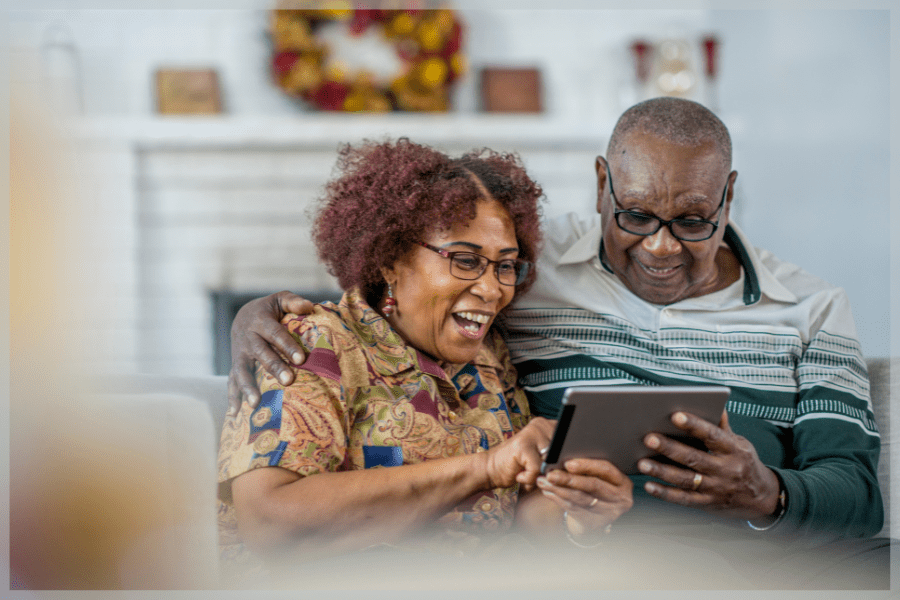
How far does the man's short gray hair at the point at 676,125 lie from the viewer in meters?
1.61

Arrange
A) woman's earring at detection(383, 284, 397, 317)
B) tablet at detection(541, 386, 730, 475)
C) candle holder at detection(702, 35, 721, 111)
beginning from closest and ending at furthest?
tablet at detection(541, 386, 730, 475) → woman's earring at detection(383, 284, 397, 317) → candle holder at detection(702, 35, 721, 111)

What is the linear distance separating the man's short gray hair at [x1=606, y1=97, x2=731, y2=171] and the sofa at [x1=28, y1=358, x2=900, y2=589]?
94 cm

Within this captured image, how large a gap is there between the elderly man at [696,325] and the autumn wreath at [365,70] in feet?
6.28

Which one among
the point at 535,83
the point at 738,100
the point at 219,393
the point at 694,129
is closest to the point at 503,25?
the point at 535,83

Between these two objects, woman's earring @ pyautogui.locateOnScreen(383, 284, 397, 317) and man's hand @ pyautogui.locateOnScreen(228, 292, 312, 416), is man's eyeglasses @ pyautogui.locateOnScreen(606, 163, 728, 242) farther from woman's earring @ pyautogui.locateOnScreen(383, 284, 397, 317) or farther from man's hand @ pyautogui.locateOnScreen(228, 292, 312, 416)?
man's hand @ pyautogui.locateOnScreen(228, 292, 312, 416)

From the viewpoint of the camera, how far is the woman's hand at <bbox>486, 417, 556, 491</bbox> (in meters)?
1.19

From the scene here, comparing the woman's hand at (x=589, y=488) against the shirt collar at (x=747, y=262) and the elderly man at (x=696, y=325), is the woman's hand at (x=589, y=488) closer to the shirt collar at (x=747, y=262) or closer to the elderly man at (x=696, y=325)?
the elderly man at (x=696, y=325)

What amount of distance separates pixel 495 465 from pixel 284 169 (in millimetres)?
2606

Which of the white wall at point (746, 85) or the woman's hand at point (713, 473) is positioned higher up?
the white wall at point (746, 85)

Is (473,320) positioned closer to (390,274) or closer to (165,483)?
(390,274)

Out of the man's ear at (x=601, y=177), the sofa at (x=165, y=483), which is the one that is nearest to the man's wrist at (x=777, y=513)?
the sofa at (x=165, y=483)

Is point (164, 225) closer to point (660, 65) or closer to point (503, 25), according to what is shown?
point (503, 25)

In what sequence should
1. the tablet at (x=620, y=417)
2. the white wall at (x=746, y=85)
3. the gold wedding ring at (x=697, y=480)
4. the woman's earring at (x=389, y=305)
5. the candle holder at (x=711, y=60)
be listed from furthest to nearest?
the candle holder at (x=711, y=60) → the white wall at (x=746, y=85) → the woman's earring at (x=389, y=305) → the gold wedding ring at (x=697, y=480) → the tablet at (x=620, y=417)

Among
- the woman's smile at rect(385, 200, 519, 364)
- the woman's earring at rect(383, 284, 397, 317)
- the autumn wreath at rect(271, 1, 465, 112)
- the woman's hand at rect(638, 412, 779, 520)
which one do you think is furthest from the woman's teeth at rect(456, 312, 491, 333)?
the autumn wreath at rect(271, 1, 465, 112)
